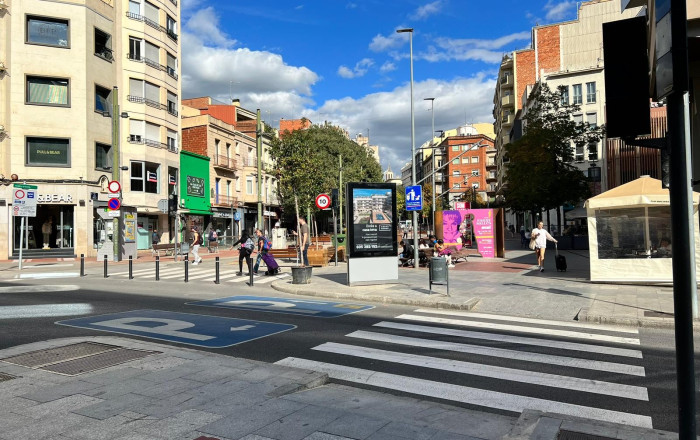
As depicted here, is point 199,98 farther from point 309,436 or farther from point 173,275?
point 309,436

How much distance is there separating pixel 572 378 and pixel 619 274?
33.2 ft

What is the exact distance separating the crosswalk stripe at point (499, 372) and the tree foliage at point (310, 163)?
36556 mm

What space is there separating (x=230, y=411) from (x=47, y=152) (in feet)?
97.9

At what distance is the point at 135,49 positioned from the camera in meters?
34.1

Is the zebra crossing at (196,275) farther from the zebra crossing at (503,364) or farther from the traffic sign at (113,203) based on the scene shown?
the zebra crossing at (503,364)

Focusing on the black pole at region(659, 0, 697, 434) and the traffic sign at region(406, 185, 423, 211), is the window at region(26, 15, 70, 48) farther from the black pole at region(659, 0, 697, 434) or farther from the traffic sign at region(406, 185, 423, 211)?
the black pole at region(659, 0, 697, 434)

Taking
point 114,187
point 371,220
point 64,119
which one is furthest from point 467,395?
point 64,119

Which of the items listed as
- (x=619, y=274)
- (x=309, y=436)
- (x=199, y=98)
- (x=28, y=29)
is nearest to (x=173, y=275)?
(x=619, y=274)

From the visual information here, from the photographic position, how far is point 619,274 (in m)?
14.4

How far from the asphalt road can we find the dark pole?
199 cm

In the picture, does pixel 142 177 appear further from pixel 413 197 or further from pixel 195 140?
pixel 413 197

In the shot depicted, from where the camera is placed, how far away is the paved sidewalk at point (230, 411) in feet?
12.4

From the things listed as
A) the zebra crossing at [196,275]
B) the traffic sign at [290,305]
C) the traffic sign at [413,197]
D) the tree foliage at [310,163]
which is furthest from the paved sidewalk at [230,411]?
the tree foliage at [310,163]

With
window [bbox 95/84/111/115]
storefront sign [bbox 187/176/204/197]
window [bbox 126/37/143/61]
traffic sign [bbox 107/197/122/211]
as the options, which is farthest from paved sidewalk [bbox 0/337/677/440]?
storefront sign [bbox 187/176/204/197]
